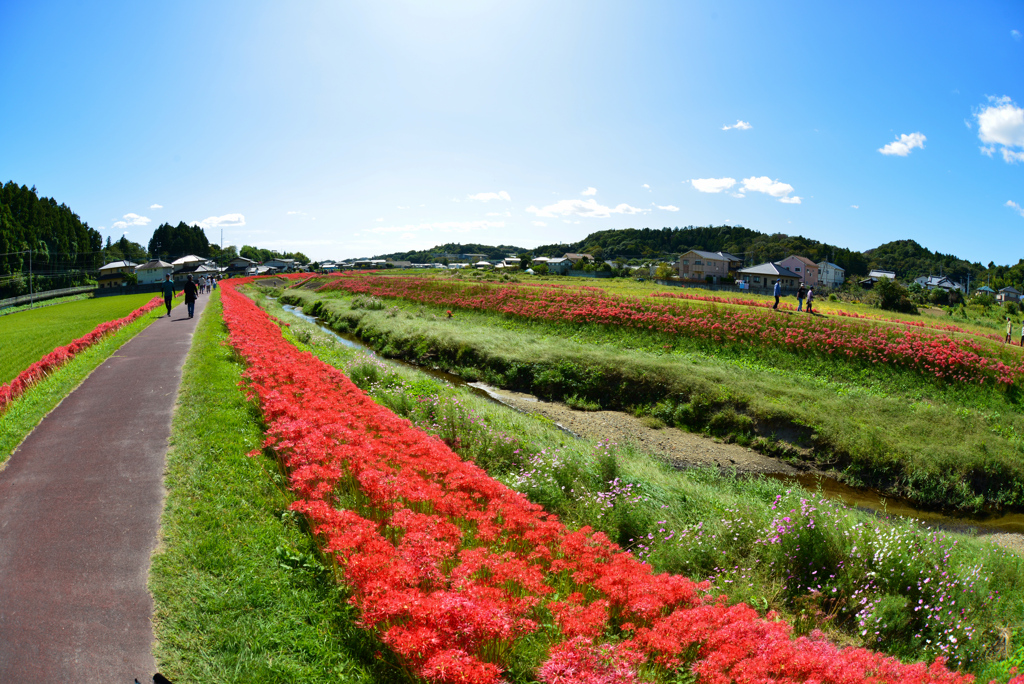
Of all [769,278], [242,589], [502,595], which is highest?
[769,278]

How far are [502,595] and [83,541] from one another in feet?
16.0

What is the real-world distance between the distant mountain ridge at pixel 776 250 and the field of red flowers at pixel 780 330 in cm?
9050

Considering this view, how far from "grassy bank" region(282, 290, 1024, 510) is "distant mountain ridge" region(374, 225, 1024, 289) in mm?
96525

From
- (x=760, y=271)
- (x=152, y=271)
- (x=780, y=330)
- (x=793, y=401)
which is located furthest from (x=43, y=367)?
(x=152, y=271)

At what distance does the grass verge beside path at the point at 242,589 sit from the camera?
12.5ft

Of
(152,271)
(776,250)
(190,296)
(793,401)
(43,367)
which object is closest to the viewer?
(43,367)

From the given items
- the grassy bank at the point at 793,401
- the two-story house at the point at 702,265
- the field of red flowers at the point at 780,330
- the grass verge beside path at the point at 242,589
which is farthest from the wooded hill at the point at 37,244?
the two-story house at the point at 702,265

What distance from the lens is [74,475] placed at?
6.76m

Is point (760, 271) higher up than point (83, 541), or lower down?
higher up

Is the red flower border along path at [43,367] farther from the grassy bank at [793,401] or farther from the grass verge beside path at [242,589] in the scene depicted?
the grassy bank at [793,401]

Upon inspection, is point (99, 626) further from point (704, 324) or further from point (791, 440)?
point (704, 324)

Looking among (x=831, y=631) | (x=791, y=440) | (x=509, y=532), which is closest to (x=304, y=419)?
(x=509, y=532)

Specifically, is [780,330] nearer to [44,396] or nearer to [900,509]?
[900,509]

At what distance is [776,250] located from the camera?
11069cm
